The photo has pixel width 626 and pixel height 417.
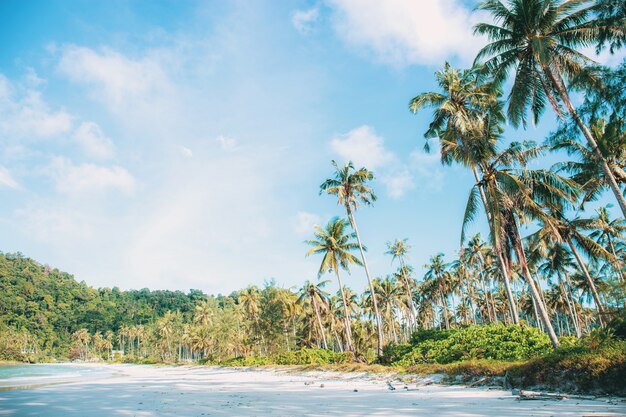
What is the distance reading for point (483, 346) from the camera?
16.7m

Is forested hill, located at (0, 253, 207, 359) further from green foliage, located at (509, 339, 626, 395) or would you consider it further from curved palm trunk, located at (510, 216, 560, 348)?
green foliage, located at (509, 339, 626, 395)

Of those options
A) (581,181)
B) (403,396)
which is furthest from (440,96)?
(403,396)

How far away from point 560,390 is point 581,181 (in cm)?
1573

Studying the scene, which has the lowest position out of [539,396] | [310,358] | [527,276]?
[310,358]

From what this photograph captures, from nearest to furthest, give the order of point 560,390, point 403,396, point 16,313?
1. point 560,390
2. point 403,396
3. point 16,313

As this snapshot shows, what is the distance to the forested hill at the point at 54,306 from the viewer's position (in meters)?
118

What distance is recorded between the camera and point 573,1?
12.8 metres

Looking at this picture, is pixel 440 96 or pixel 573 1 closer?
pixel 573 1

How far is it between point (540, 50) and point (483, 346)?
Result: 13.1 metres

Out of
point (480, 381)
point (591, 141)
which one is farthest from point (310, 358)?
point (591, 141)

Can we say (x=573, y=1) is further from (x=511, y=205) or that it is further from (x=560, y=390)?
(x=560, y=390)

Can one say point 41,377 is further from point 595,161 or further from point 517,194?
point 595,161

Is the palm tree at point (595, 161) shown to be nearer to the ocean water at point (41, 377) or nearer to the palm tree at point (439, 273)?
the palm tree at point (439, 273)

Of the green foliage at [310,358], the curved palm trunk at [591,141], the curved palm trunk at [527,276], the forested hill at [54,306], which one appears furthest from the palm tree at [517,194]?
the forested hill at [54,306]
